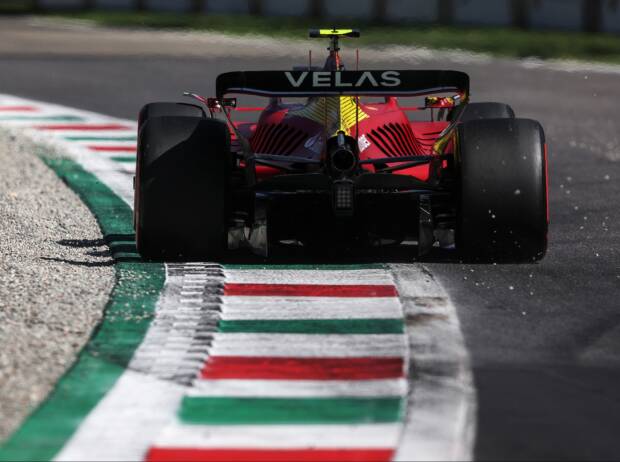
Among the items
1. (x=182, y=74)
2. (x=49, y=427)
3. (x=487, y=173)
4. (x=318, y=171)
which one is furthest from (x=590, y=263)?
(x=182, y=74)

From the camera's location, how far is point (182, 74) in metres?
23.8

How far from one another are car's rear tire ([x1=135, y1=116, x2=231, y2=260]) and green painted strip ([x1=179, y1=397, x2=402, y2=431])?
8.64 feet

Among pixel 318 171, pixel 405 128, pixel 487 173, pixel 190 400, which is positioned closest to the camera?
pixel 190 400

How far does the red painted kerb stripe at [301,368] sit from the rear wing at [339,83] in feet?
7.46

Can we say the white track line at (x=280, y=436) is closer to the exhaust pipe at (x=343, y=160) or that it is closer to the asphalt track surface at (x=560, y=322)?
the asphalt track surface at (x=560, y=322)

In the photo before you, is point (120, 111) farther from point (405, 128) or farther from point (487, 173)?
point (487, 173)

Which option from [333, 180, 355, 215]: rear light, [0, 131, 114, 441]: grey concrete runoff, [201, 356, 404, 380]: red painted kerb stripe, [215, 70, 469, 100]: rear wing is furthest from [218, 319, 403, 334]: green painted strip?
[215, 70, 469, 100]: rear wing

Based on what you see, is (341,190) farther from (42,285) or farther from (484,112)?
(484,112)

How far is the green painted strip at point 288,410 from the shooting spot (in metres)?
6.18

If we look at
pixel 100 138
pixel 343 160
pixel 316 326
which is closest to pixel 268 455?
pixel 316 326

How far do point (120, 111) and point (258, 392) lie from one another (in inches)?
511

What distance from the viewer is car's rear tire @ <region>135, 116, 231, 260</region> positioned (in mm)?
8977

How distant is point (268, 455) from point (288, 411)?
0.58 metres

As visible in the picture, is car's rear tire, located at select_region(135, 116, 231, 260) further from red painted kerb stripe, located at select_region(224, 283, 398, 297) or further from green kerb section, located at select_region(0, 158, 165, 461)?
red painted kerb stripe, located at select_region(224, 283, 398, 297)
